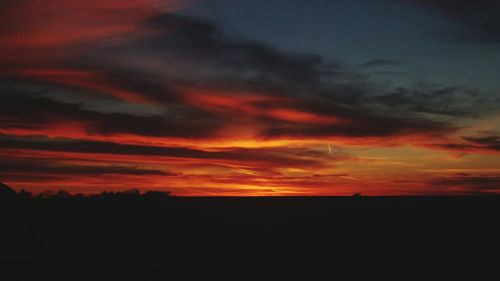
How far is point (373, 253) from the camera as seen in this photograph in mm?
27250

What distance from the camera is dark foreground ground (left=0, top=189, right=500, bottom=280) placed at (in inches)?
767

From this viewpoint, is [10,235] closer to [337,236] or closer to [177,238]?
[177,238]

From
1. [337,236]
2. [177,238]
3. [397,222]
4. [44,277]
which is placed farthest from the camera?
[397,222]

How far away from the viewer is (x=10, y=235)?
18094mm

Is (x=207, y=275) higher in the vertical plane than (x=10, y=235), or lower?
lower

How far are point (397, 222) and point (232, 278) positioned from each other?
24.0 meters

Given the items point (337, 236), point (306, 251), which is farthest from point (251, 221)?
point (306, 251)

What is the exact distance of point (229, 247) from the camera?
1129 inches

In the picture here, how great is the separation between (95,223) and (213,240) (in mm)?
8371

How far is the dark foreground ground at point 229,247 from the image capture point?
63.9 ft

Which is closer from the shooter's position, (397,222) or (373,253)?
(373,253)

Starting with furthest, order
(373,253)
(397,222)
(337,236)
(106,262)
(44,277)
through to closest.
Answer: (397,222) < (337,236) < (373,253) < (106,262) < (44,277)

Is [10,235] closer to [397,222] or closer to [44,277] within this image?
[44,277]

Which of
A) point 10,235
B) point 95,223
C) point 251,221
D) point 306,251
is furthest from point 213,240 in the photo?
point 10,235
